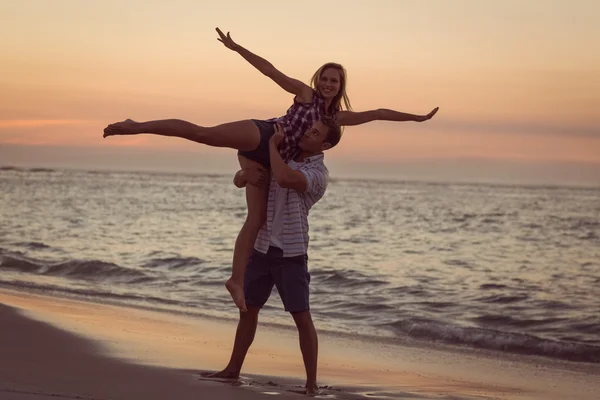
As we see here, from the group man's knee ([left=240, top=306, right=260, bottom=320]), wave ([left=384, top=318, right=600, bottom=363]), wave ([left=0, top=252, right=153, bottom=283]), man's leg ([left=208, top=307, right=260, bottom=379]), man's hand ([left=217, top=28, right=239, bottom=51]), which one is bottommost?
wave ([left=0, top=252, right=153, bottom=283])

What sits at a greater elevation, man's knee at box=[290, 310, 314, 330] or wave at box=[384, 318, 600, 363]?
man's knee at box=[290, 310, 314, 330]

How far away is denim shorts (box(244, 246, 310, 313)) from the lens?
6.25 metres

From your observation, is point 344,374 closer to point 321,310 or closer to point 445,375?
point 445,375

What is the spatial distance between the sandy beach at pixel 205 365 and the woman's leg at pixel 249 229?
70 cm

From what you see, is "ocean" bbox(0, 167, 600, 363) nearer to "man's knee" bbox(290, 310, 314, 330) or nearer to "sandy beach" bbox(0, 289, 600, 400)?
"sandy beach" bbox(0, 289, 600, 400)

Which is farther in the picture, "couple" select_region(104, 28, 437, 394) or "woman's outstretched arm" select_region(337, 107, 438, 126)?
"woman's outstretched arm" select_region(337, 107, 438, 126)

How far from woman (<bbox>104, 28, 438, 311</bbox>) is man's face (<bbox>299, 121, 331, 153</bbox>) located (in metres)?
0.08

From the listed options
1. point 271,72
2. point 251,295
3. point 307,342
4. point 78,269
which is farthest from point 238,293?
point 78,269

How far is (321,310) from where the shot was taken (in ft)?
39.0

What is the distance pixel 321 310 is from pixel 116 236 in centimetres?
1098

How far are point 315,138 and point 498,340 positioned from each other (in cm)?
478

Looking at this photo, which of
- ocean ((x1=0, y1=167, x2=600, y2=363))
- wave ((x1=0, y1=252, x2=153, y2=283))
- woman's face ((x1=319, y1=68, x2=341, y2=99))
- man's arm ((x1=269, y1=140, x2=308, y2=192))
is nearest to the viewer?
man's arm ((x1=269, y1=140, x2=308, y2=192))

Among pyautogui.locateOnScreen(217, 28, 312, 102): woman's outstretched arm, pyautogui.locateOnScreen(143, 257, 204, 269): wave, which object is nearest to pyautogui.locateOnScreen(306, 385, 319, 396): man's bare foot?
pyautogui.locateOnScreen(217, 28, 312, 102): woman's outstretched arm

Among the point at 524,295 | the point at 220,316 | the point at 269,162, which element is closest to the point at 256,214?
the point at 269,162
